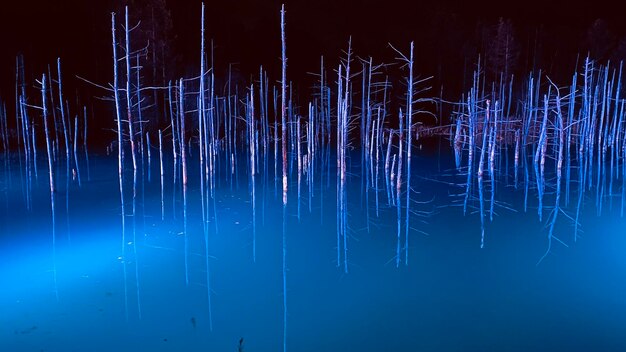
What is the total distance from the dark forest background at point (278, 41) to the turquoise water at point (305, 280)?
14.2m

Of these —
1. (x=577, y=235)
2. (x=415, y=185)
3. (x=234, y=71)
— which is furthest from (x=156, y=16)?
(x=577, y=235)

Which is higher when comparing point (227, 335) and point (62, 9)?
point (62, 9)

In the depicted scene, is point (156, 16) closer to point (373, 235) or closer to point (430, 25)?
point (373, 235)

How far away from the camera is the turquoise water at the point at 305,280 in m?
5.79

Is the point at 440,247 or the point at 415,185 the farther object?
the point at 415,185

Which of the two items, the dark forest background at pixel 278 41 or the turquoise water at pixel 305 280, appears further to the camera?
the dark forest background at pixel 278 41

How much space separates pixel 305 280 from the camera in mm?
7562

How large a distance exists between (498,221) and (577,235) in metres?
1.56

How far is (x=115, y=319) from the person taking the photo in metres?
6.20

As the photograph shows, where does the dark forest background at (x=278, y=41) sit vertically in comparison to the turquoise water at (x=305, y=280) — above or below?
above

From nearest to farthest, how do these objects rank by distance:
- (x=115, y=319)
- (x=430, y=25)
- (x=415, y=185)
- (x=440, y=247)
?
1. (x=115, y=319)
2. (x=440, y=247)
3. (x=415, y=185)
4. (x=430, y=25)

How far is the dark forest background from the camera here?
30188mm

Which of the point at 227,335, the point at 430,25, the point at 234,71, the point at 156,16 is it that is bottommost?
the point at 227,335

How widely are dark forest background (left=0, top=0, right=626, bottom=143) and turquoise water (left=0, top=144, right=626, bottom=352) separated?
1423 cm
